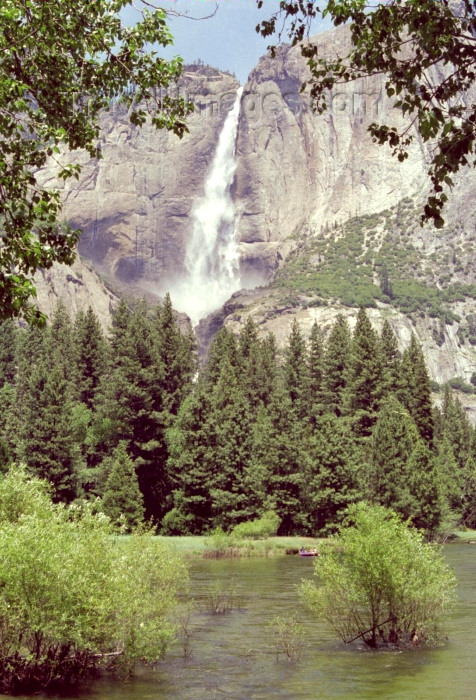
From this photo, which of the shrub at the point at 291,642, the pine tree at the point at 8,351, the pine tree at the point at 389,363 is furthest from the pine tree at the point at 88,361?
the shrub at the point at 291,642

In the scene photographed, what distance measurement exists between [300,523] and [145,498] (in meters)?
17.3

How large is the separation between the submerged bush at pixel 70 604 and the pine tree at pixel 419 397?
259 ft

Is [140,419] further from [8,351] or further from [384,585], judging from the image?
[384,585]

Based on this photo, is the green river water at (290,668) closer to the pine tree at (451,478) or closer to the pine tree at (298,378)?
the pine tree at (451,478)

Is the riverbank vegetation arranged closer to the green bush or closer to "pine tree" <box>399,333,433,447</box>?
"pine tree" <box>399,333,433,447</box>

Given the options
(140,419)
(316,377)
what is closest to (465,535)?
(316,377)

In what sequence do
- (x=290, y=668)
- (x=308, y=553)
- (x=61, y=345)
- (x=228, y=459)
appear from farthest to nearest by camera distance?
(x=61, y=345)
(x=228, y=459)
(x=308, y=553)
(x=290, y=668)

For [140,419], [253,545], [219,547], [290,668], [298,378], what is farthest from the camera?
[298,378]

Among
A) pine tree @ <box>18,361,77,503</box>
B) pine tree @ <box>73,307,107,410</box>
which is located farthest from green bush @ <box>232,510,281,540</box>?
pine tree @ <box>73,307,107,410</box>

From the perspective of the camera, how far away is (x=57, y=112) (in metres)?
15.7

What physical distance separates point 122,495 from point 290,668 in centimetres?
4760

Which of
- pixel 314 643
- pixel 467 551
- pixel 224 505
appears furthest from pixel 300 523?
pixel 314 643

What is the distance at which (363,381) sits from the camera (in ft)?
348

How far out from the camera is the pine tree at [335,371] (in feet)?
370
